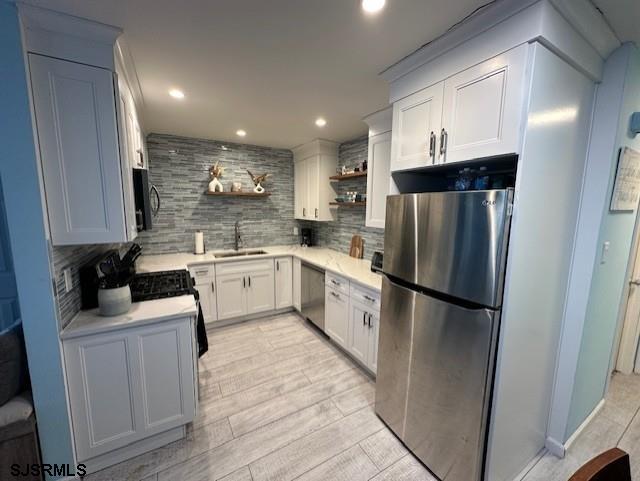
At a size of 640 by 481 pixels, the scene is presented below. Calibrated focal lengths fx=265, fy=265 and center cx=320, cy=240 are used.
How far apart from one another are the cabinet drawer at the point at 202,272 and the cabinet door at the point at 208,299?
0.04 m

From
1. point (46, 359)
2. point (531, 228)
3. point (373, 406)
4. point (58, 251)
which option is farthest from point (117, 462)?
point (531, 228)

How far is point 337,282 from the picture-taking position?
8.98 feet

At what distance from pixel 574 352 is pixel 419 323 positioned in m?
0.96

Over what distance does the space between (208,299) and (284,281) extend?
3.22ft

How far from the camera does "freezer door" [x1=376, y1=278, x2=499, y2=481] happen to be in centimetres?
129

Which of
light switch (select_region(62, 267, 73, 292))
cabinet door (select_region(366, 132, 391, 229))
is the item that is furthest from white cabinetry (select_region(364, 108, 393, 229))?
light switch (select_region(62, 267, 73, 292))

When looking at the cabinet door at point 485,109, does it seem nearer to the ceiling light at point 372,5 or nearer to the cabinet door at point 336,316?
the ceiling light at point 372,5

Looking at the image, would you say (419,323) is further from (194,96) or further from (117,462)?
(194,96)

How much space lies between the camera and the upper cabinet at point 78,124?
129cm

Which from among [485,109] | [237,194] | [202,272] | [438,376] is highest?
[485,109]

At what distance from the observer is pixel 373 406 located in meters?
2.07

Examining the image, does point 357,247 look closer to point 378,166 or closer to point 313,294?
point 313,294

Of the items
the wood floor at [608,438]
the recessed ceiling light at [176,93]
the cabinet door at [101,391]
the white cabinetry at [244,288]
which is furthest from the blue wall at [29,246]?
the wood floor at [608,438]

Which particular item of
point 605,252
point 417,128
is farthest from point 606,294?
point 417,128
